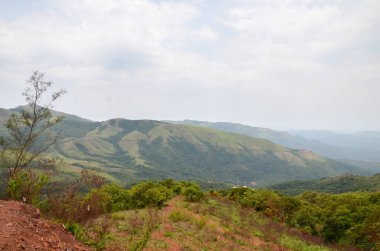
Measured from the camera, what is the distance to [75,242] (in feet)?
35.7

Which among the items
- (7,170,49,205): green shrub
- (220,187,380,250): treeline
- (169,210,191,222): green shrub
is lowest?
(220,187,380,250): treeline

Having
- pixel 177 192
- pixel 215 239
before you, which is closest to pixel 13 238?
pixel 215 239

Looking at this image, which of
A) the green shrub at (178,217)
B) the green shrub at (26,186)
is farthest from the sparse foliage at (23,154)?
the green shrub at (178,217)

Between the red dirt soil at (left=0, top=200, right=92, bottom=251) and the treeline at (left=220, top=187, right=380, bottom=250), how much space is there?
79.4 ft

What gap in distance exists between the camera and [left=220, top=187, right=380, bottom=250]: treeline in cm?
2919

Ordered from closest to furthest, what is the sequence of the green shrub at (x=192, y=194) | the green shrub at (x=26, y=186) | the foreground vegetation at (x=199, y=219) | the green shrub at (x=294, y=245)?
1. the green shrub at (x=26, y=186)
2. the foreground vegetation at (x=199, y=219)
3. the green shrub at (x=294, y=245)
4. the green shrub at (x=192, y=194)

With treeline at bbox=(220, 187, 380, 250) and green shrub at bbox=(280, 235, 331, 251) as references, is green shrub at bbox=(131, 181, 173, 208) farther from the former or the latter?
treeline at bbox=(220, 187, 380, 250)

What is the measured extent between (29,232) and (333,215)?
30756 millimetres

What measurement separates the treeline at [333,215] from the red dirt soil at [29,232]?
2419 centimetres

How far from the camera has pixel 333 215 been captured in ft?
107

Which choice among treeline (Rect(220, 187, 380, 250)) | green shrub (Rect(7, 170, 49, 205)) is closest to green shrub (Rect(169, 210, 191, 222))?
green shrub (Rect(7, 170, 49, 205))

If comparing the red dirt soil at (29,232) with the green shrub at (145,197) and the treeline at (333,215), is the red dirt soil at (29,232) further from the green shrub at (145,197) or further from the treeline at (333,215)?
the treeline at (333,215)

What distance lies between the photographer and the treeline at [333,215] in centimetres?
2919

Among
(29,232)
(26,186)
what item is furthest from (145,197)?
(29,232)
